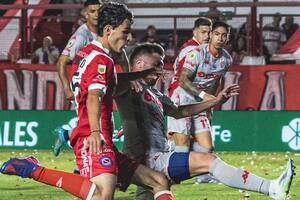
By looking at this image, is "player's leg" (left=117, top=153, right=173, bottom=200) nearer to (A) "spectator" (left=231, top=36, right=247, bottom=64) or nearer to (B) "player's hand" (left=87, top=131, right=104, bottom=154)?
(B) "player's hand" (left=87, top=131, right=104, bottom=154)

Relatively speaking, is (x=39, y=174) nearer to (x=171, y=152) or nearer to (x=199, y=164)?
(x=171, y=152)

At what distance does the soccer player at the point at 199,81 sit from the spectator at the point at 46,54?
265 inches

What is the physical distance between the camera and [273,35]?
22203 millimetres

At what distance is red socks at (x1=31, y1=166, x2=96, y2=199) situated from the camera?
377 inches

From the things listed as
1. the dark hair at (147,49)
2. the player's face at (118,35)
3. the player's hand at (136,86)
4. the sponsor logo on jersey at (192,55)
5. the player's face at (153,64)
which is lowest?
the sponsor logo on jersey at (192,55)

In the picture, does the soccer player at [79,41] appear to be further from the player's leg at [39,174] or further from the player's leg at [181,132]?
the player's leg at [39,174]

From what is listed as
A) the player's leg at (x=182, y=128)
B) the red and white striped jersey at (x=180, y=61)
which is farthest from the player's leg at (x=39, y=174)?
the red and white striped jersey at (x=180, y=61)

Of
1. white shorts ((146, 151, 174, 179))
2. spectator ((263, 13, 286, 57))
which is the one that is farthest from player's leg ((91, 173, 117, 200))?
spectator ((263, 13, 286, 57))

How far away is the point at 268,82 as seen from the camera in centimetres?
2108

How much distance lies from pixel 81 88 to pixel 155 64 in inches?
38.7

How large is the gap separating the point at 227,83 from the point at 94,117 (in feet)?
39.7

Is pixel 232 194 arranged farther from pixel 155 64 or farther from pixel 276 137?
pixel 276 137

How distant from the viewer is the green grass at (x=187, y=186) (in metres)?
14.2

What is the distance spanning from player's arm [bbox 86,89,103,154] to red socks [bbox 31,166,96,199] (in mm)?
388
